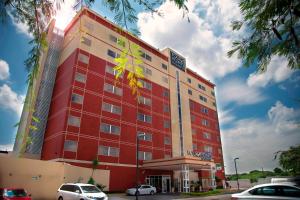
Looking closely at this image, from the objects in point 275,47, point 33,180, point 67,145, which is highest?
point 67,145

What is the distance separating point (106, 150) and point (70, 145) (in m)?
5.95

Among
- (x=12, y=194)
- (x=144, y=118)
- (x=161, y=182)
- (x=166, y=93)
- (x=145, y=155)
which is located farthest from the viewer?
(x=166, y=93)

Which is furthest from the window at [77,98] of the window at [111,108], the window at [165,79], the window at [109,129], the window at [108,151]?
the window at [165,79]

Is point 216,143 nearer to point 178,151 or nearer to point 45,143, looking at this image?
point 178,151

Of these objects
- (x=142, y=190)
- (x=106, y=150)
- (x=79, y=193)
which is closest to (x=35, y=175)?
(x=79, y=193)

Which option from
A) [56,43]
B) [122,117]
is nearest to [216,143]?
[122,117]

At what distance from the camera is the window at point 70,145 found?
102 feet

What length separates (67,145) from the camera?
31.4m

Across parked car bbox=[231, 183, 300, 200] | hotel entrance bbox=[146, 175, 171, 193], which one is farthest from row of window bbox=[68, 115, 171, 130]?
parked car bbox=[231, 183, 300, 200]

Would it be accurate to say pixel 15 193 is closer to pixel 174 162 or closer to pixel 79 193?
pixel 79 193

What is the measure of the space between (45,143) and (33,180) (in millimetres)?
13870

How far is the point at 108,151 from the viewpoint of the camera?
3572 cm

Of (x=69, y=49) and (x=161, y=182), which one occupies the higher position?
(x=69, y=49)

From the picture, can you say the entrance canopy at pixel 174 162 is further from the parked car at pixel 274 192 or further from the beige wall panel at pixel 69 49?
the parked car at pixel 274 192
